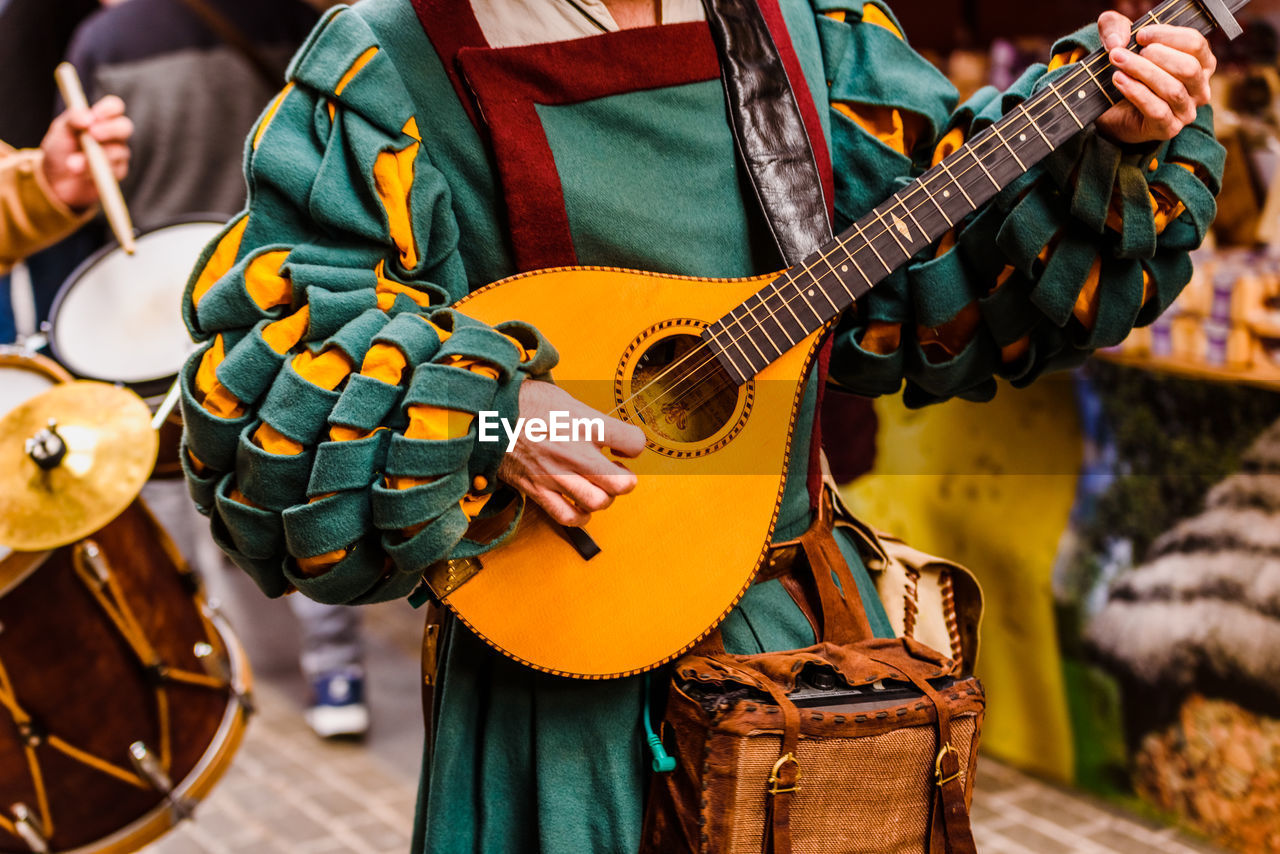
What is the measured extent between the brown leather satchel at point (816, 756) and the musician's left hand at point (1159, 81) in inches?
25.1

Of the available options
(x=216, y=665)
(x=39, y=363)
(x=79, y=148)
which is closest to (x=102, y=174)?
(x=79, y=148)

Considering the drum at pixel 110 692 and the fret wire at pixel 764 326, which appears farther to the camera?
the drum at pixel 110 692

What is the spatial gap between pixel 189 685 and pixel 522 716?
1241 millimetres

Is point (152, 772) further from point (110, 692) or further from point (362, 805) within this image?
point (362, 805)

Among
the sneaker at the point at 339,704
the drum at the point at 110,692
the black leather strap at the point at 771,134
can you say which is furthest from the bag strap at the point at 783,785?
the sneaker at the point at 339,704

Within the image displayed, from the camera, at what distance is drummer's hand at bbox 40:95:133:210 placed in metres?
2.34

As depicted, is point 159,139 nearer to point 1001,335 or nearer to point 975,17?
point 975,17

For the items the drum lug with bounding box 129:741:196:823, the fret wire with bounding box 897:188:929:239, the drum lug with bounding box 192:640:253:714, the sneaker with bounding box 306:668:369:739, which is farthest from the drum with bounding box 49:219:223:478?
the sneaker with bounding box 306:668:369:739

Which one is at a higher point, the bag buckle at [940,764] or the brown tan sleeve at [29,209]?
the brown tan sleeve at [29,209]

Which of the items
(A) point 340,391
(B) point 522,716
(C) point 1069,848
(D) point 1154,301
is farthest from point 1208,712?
(A) point 340,391

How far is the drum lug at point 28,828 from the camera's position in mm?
2236

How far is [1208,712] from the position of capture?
9.67 ft

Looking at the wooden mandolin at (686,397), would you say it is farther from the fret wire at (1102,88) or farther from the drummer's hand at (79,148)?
the drummer's hand at (79,148)

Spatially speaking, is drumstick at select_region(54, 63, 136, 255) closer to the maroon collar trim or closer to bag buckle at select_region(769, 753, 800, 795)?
the maroon collar trim
